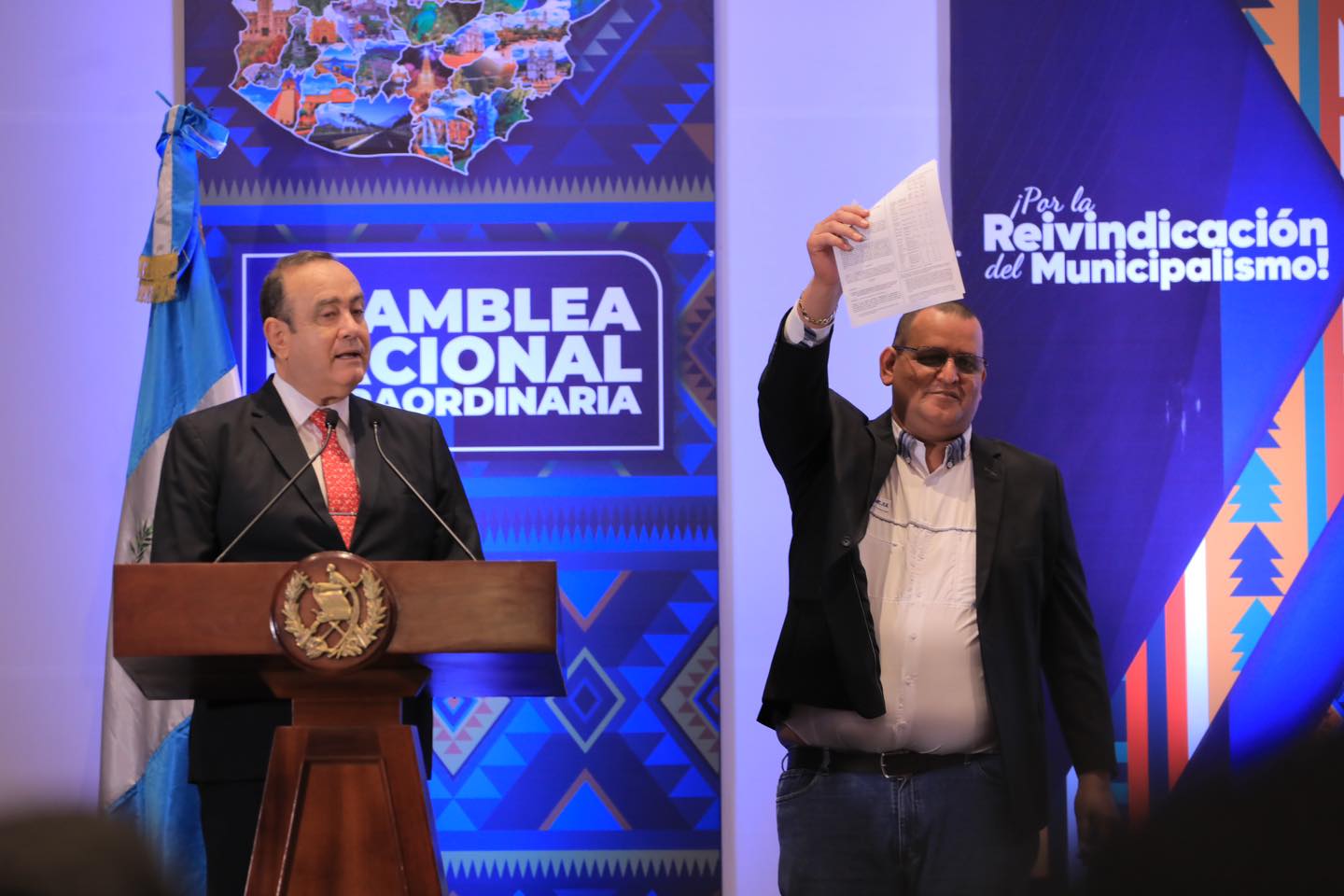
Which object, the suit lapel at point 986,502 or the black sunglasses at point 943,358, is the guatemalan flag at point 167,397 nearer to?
the black sunglasses at point 943,358

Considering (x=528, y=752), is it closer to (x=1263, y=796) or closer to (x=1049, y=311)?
(x=1049, y=311)

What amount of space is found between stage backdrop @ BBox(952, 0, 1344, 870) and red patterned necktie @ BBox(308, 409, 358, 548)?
6.74 ft

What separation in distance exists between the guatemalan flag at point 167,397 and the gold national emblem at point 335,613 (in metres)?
1.77

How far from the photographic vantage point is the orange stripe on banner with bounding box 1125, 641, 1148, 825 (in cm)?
430

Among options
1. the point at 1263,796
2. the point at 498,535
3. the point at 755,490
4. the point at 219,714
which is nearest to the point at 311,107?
the point at 498,535

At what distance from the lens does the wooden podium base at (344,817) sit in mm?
2391

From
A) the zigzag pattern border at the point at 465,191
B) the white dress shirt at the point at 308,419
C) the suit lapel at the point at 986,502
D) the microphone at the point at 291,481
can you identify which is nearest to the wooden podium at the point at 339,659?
the microphone at the point at 291,481

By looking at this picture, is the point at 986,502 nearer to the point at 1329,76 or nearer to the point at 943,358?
the point at 943,358

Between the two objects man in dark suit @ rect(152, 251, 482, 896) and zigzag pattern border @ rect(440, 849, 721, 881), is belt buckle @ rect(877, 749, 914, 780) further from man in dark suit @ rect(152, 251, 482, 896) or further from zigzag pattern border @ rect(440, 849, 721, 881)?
zigzag pattern border @ rect(440, 849, 721, 881)

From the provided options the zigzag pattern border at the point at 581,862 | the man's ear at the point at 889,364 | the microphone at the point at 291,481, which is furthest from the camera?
the zigzag pattern border at the point at 581,862

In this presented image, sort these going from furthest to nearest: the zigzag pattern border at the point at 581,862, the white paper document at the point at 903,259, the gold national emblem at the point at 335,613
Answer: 1. the zigzag pattern border at the point at 581,862
2. the white paper document at the point at 903,259
3. the gold national emblem at the point at 335,613

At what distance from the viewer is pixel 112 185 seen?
4.40 metres

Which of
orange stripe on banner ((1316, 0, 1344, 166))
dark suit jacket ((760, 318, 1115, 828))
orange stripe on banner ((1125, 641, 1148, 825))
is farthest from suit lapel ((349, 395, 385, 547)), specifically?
orange stripe on banner ((1316, 0, 1344, 166))

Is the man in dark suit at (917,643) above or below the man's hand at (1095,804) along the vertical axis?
above
